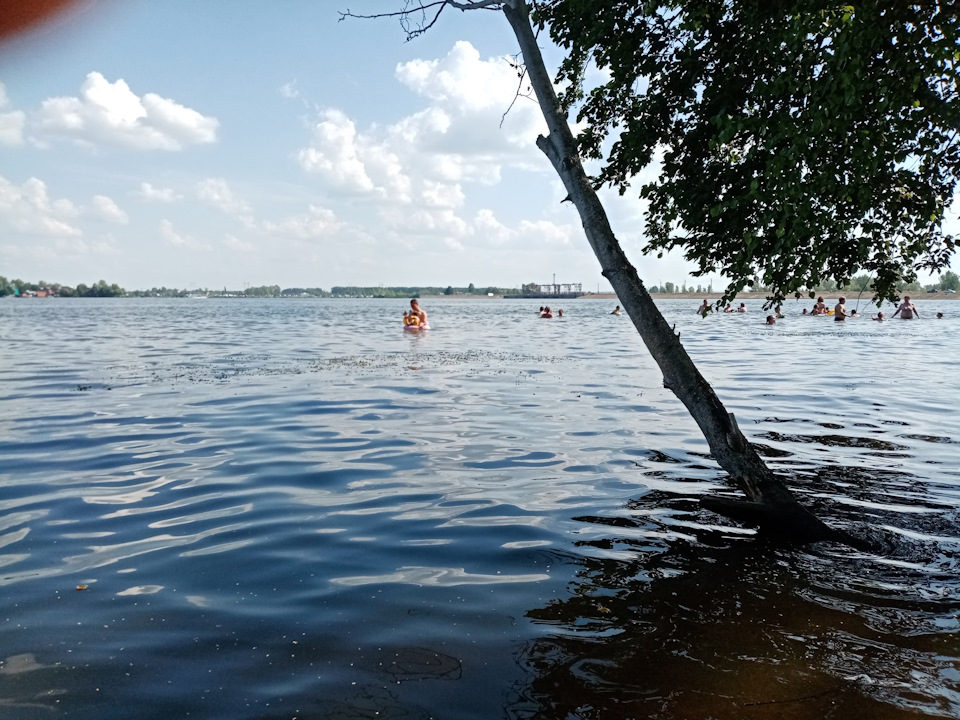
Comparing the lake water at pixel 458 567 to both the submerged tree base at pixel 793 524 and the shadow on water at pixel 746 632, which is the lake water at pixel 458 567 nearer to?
the shadow on water at pixel 746 632

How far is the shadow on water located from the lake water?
0.03 meters

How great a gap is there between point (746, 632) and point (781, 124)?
4969 mm

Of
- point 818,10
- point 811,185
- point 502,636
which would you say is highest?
point 818,10

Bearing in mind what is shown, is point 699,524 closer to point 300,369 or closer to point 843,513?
point 843,513

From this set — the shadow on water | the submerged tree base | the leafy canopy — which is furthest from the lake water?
the leafy canopy

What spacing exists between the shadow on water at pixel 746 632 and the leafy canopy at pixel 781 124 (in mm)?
3176

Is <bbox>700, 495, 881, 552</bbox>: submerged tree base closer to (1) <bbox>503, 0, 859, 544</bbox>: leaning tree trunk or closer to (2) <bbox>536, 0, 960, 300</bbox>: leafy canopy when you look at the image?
(1) <bbox>503, 0, 859, 544</bbox>: leaning tree trunk

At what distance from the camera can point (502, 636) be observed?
5973 millimetres

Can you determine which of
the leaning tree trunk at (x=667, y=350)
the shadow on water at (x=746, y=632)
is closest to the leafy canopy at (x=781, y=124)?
the leaning tree trunk at (x=667, y=350)

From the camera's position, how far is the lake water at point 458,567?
5137 mm

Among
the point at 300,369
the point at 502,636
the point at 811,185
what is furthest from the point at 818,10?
the point at 300,369

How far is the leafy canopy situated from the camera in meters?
7.18

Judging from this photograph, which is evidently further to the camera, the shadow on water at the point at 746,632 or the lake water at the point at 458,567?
the lake water at the point at 458,567

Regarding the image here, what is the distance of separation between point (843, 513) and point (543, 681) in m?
5.97
